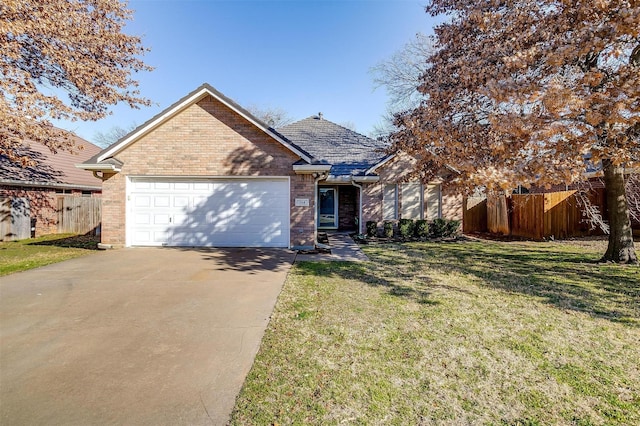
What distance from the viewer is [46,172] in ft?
49.1

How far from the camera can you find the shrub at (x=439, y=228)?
13867mm

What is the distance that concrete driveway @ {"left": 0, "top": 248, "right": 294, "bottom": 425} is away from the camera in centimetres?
263

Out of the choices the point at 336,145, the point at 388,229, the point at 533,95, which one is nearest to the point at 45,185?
the point at 336,145

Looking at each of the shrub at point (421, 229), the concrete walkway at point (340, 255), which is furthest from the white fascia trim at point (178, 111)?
the shrub at point (421, 229)

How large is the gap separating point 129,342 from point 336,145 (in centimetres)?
1430

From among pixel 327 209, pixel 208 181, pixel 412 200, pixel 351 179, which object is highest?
pixel 351 179

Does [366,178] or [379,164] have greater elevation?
[379,164]

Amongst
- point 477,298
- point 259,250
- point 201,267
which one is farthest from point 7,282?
point 477,298

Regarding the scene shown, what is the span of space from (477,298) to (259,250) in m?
6.56

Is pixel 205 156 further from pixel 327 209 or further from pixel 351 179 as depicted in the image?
pixel 327 209

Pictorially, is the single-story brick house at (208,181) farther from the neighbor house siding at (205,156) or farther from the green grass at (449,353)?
the green grass at (449,353)

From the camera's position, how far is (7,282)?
6.38 meters

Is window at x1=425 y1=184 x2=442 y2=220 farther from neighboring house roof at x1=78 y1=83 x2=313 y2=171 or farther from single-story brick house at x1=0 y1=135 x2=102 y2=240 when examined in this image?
single-story brick house at x1=0 y1=135 x2=102 y2=240

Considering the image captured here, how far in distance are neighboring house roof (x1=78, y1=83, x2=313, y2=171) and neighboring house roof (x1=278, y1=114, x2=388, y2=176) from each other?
4.68 meters
